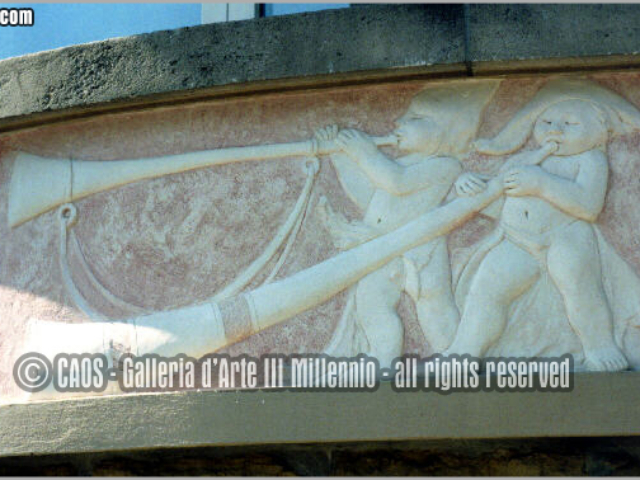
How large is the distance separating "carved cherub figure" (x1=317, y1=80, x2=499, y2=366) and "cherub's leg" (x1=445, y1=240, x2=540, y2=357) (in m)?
0.06

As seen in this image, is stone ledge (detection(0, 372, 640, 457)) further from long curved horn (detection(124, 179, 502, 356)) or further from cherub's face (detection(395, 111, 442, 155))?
cherub's face (detection(395, 111, 442, 155))

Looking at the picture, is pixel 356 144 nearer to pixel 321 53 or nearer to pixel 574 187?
pixel 321 53

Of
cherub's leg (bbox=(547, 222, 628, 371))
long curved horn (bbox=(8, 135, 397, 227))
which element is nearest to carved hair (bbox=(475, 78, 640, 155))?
cherub's leg (bbox=(547, 222, 628, 371))

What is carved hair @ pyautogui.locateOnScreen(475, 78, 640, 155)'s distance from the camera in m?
4.74

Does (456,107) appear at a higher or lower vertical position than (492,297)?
higher

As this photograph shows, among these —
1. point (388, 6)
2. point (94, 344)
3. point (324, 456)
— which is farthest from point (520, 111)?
point (94, 344)

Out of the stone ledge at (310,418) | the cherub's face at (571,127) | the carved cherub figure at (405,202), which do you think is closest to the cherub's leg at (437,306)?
the carved cherub figure at (405,202)

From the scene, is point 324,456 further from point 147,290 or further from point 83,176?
point 83,176

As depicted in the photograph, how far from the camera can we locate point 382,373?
462 centimetres

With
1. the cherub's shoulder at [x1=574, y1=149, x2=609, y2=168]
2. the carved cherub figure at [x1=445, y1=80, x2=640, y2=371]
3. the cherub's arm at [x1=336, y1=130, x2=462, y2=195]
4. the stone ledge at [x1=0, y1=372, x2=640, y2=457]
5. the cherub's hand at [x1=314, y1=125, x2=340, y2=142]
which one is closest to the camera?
the stone ledge at [x1=0, y1=372, x2=640, y2=457]

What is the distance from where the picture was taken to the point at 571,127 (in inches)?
186

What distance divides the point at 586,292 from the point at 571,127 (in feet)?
1.99

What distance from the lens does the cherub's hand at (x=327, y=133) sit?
4.89 meters

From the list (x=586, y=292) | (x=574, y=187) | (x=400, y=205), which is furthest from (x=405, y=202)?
(x=586, y=292)
